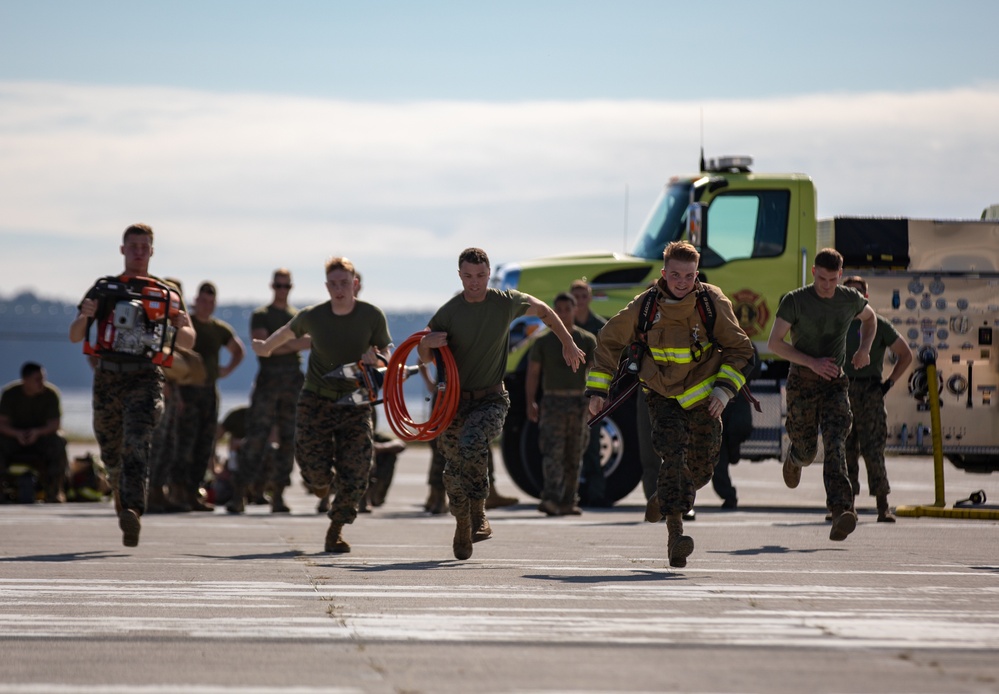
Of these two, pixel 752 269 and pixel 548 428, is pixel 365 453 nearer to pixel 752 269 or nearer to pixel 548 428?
pixel 548 428

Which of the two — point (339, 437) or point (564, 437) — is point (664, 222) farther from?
point (339, 437)

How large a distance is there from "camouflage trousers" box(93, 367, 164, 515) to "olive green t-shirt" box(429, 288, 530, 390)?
2223mm

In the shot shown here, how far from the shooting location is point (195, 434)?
1650 centimetres

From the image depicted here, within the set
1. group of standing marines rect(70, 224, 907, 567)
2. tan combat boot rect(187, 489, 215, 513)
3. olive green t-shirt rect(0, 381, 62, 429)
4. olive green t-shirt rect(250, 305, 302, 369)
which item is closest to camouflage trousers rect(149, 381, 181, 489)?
tan combat boot rect(187, 489, 215, 513)

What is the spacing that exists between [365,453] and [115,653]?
17.5 feet

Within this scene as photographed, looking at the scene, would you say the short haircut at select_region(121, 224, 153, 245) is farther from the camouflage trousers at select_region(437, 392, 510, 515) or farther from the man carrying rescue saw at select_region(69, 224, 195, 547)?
the camouflage trousers at select_region(437, 392, 510, 515)

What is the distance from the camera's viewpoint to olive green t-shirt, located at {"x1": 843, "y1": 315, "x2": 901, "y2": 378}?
1370 centimetres

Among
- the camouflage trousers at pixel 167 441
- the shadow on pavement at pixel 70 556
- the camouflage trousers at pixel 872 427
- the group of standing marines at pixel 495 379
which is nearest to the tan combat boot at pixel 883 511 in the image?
the camouflage trousers at pixel 872 427

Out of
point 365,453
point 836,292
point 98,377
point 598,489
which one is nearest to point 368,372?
point 365,453

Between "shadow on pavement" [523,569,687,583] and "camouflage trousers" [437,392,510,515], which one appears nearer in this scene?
"shadow on pavement" [523,569,687,583]

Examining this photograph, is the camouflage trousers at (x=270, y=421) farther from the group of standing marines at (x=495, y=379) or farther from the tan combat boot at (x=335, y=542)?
the tan combat boot at (x=335, y=542)

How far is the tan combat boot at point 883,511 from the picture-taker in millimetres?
14039

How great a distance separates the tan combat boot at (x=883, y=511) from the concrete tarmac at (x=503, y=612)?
0.64 metres

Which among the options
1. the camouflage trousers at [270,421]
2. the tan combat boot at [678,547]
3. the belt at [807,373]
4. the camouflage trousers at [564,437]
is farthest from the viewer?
the camouflage trousers at [270,421]
